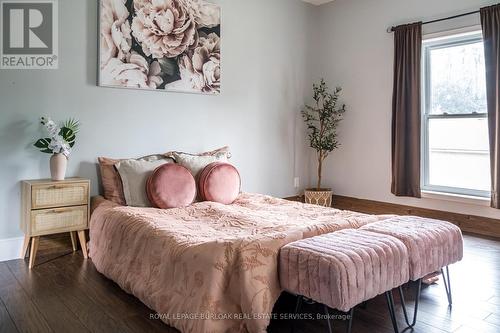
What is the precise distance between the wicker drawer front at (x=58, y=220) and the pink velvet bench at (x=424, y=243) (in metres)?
2.21

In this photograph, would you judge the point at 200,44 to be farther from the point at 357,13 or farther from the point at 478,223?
the point at 478,223

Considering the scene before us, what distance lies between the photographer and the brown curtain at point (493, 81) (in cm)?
363

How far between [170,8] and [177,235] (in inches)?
98.1

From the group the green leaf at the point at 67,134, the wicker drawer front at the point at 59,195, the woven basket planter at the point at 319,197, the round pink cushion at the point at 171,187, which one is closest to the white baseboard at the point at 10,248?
the wicker drawer front at the point at 59,195

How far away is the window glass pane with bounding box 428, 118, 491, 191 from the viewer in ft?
12.9

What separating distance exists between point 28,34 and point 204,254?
2.50 metres

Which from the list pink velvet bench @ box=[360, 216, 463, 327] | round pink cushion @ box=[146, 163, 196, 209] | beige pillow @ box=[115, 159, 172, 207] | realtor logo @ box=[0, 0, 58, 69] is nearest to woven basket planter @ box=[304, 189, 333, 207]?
round pink cushion @ box=[146, 163, 196, 209]

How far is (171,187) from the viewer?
10.8 feet

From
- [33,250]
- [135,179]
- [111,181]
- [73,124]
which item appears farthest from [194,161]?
[33,250]

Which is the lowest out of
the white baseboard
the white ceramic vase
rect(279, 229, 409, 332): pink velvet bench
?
the white baseboard

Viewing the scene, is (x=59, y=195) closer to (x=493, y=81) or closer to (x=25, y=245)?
(x=25, y=245)

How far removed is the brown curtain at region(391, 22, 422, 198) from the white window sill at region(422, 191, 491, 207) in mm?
108

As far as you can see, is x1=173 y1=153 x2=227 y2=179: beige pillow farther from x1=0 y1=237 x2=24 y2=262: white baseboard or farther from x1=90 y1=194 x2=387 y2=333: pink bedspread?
x1=0 y1=237 x2=24 y2=262: white baseboard

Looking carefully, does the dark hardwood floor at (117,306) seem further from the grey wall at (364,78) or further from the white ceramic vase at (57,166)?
the grey wall at (364,78)
